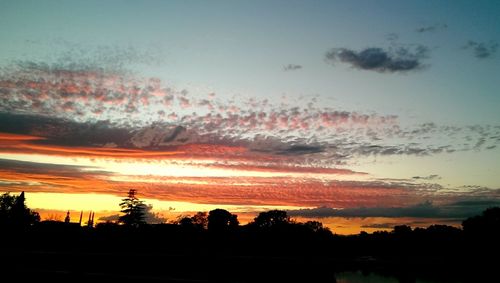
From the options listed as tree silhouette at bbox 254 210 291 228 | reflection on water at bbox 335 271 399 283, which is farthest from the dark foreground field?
tree silhouette at bbox 254 210 291 228

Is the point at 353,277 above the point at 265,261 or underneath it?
underneath

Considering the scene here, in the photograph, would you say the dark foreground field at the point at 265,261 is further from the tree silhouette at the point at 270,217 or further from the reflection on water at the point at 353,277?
the tree silhouette at the point at 270,217

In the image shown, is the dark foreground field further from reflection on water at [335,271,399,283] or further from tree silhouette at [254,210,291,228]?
tree silhouette at [254,210,291,228]

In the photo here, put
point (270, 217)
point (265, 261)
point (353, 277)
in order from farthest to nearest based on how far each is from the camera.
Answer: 1. point (270, 217)
2. point (353, 277)
3. point (265, 261)

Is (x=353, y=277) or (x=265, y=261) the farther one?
(x=353, y=277)

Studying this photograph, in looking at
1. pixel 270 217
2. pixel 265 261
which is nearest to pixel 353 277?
pixel 265 261

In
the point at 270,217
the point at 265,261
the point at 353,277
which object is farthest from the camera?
the point at 270,217

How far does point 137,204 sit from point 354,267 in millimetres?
105132

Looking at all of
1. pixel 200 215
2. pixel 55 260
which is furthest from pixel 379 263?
pixel 200 215

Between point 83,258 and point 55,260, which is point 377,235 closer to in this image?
point 83,258

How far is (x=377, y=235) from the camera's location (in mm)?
6980

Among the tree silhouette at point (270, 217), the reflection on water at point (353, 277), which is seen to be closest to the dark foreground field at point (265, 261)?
the reflection on water at point (353, 277)

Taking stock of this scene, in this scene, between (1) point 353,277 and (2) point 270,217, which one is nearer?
(1) point 353,277

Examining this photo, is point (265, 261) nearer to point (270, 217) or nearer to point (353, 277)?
point (353, 277)
